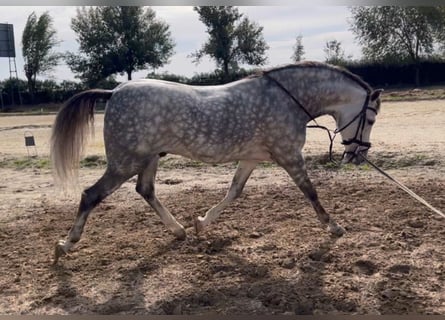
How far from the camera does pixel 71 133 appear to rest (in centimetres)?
482

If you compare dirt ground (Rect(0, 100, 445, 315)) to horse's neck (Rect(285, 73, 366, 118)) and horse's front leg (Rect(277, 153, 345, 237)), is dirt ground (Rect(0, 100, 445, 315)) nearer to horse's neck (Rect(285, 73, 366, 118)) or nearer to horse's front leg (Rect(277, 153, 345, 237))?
horse's front leg (Rect(277, 153, 345, 237))

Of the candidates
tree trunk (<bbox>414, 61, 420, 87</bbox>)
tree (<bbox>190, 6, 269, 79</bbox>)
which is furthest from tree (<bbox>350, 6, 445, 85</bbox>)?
tree (<bbox>190, 6, 269, 79</bbox>)

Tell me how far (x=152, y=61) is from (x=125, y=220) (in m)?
25.6

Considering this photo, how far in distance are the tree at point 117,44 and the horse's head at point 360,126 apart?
22.9 m

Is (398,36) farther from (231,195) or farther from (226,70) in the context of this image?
(231,195)

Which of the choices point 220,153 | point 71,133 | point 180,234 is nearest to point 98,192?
point 71,133

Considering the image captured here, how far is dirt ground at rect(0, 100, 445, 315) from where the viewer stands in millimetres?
3910

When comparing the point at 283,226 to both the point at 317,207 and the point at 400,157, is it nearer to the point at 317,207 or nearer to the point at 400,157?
the point at 317,207

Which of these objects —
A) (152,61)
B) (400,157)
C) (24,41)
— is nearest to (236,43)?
(152,61)

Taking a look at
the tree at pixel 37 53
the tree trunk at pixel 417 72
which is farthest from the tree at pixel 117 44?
the tree trunk at pixel 417 72

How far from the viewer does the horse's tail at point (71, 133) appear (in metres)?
4.80

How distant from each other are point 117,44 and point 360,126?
26.0 meters

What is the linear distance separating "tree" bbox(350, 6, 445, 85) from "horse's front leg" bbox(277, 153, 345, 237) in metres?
25.2

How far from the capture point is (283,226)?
575 cm
